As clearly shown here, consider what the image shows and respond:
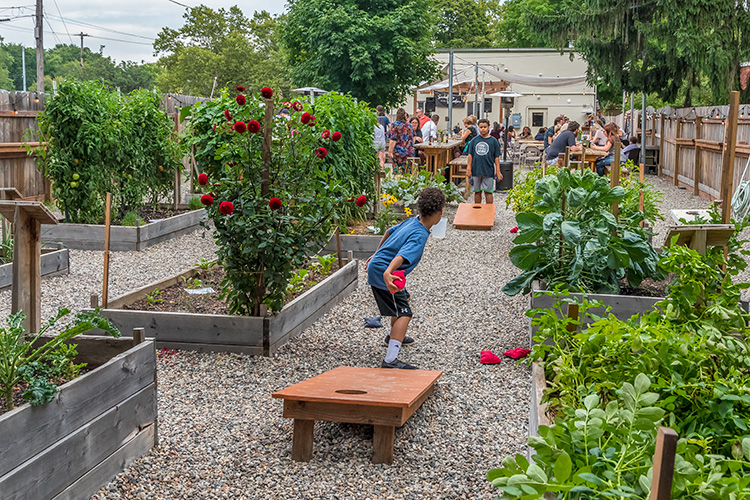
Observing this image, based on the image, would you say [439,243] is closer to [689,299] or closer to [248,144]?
[248,144]

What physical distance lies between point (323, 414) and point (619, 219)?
12.5 ft

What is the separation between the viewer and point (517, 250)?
595 cm

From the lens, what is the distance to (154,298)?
6.29 meters

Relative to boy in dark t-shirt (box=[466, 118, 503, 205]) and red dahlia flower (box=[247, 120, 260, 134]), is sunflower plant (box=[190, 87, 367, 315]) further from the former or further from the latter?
boy in dark t-shirt (box=[466, 118, 503, 205])

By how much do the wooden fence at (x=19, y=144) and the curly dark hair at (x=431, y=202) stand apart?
7.68m

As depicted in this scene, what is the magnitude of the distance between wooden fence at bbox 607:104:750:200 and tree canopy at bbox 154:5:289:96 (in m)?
30.4

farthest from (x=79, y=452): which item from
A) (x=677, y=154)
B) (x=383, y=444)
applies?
(x=677, y=154)

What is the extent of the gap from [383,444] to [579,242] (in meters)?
2.57

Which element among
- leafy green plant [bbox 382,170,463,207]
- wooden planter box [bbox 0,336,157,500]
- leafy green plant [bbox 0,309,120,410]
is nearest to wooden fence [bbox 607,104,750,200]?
leafy green plant [bbox 382,170,463,207]

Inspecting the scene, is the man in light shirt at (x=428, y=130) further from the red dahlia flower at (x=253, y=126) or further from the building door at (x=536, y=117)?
the building door at (x=536, y=117)

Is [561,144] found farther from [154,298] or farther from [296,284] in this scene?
[154,298]

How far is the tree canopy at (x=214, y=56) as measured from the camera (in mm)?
49062

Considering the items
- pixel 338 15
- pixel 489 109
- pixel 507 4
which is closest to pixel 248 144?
pixel 338 15

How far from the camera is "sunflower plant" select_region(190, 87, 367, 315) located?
5.34 m
